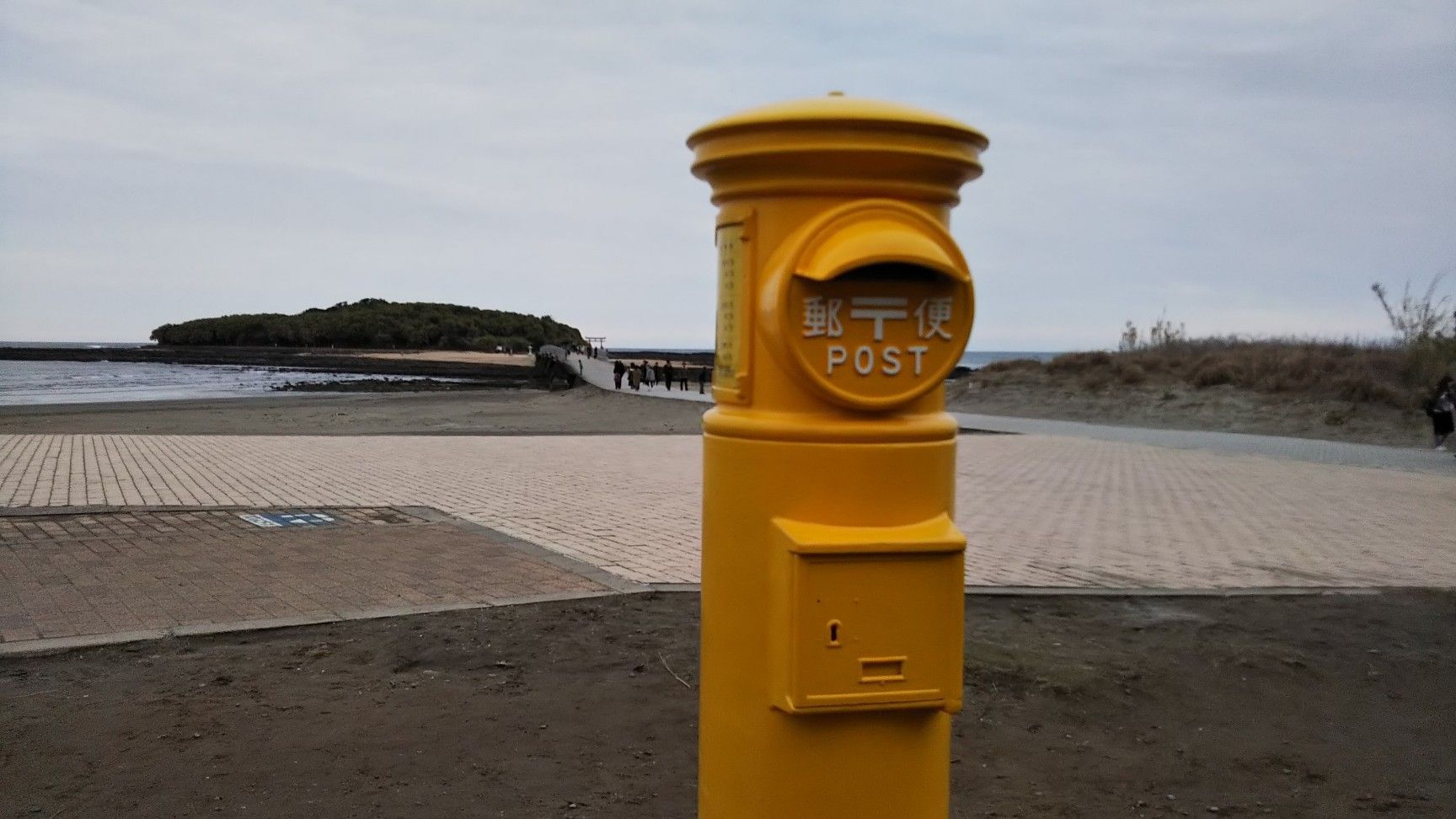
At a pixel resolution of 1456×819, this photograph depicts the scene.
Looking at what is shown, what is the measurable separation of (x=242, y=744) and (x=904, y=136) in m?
3.43

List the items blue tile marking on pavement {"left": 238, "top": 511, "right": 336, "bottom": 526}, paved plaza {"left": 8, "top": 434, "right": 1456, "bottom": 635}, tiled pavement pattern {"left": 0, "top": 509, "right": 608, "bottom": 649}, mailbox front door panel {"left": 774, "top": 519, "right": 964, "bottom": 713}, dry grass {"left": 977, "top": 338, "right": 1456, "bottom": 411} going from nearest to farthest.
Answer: mailbox front door panel {"left": 774, "top": 519, "right": 964, "bottom": 713}
tiled pavement pattern {"left": 0, "top": 509, "right": 608, "bottom": 649}
paved plaza {"left": 8, "top": 434, "right": 1456, "bottom": 635}
blue tile marking on pavement {"left": 238, "top": 511, "right": 336, "bottom": 526}
dry grass {"left": 977, "top": 338, "right": 1456, "bottom": 411}

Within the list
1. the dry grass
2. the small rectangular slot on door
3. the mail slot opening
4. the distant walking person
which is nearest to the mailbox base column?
the small rectangular slot on door

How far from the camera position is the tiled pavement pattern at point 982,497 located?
321 inches

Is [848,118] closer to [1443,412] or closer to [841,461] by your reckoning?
[841,461]

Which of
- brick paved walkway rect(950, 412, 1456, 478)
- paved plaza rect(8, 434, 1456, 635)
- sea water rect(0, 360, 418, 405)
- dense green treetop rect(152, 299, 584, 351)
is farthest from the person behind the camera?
dense green treetop rect(152, 299, 584, 351)

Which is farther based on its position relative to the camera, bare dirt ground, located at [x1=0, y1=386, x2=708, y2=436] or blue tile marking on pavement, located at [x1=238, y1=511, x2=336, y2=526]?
bare dirt ground, located at [x1=0, y1=386, x2=708, y2=436]

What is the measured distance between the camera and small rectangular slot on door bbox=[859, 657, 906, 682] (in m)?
2.41

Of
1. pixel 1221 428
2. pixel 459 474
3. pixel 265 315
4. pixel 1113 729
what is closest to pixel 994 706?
pixel 1113 729

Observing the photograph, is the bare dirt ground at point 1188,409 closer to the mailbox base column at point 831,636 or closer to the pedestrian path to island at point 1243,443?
the pedestrian path to island at point 1243,443

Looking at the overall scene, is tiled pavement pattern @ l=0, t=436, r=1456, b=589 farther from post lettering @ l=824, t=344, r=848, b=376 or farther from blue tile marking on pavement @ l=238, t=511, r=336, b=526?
post lettering @ l=824, t=344, r=848, b=376

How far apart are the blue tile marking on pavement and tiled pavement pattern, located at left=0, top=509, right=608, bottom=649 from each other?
171mm

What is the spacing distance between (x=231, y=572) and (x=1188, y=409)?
70.3ft

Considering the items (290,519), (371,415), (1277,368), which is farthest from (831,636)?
(1277,368)

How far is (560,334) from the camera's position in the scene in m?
137
